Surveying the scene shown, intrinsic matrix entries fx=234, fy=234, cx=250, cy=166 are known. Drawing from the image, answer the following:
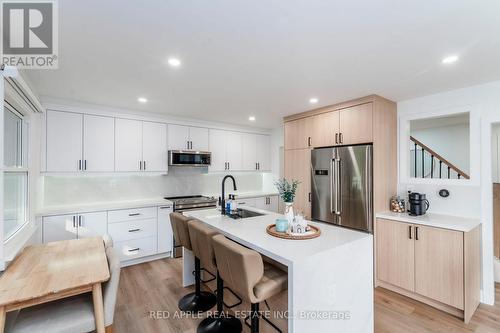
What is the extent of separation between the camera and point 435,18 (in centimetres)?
150

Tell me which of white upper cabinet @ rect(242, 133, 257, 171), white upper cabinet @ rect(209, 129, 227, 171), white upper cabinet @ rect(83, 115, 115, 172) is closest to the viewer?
white upper cabinet @ rect(83, 115, 115, 172)

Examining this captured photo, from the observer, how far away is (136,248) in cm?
367

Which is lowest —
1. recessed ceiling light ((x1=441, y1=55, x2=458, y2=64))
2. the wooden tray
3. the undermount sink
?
the undermount sink

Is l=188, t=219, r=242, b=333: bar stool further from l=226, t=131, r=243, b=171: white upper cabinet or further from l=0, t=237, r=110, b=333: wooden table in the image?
l=226, t=131, r=243, b=171: white upper cabinet

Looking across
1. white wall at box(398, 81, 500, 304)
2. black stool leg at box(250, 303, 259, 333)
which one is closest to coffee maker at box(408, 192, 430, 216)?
white wall at box(398, 81, 500, 304)

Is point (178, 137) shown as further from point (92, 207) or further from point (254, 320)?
point (254, 320)

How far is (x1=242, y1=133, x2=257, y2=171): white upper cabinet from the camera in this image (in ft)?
17.4

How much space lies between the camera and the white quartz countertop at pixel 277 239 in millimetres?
1554

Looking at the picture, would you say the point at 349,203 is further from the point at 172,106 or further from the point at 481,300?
the point at 172,106

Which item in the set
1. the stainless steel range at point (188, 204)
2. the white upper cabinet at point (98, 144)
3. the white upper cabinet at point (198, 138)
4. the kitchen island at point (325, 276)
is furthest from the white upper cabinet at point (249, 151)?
the kitchen island at point (325, 276)

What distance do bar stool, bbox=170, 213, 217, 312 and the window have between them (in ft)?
4.65

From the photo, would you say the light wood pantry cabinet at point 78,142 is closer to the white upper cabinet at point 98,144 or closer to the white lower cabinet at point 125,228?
the white upper cabinet at point 98,144

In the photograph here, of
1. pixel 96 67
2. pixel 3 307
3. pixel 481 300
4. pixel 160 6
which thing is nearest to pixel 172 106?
pixel 96 67

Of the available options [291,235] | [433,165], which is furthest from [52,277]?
[433,165]
